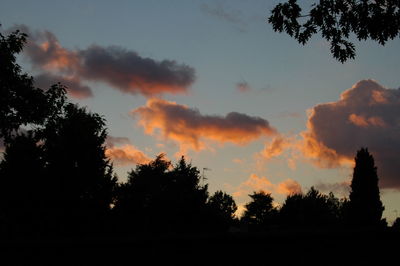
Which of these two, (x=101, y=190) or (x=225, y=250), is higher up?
(x=101, y=190)

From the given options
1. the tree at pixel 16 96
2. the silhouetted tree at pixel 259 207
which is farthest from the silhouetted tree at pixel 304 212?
the tree at pixel 16 96

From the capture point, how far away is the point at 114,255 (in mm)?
7000

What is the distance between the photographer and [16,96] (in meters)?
A: 19.6

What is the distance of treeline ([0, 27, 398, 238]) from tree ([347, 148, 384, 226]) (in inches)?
5.0

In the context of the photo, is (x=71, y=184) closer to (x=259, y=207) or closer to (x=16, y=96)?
(x=16, y=96)

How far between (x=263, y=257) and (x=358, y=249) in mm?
1960

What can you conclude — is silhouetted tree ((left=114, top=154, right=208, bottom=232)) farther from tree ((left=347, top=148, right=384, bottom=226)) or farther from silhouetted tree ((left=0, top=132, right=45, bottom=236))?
tree ((left=347, top=148, right=384, bottom=226))

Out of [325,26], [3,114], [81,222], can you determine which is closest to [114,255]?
[325,26]

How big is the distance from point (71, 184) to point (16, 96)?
13.5m

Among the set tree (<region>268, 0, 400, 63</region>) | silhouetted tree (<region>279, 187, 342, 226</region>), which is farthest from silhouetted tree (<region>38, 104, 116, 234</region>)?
silhouetted tree (<region>279, 187, 342, 226</region>)

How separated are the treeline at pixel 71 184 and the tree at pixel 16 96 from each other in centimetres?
4

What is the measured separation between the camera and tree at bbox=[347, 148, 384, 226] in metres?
53.7

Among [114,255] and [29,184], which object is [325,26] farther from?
[29,184]

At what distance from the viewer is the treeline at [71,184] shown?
65.1 feet
